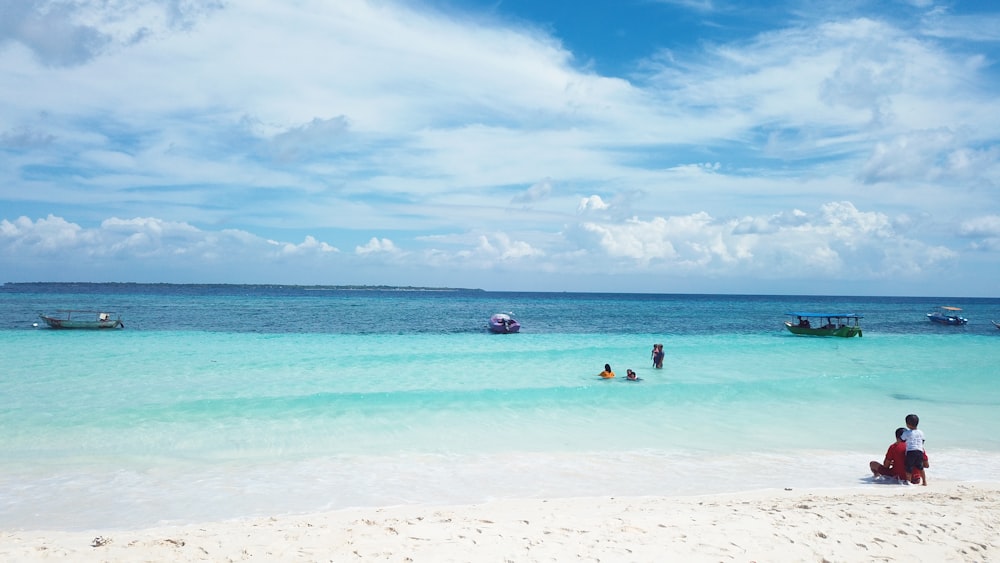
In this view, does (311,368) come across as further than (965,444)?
Yes

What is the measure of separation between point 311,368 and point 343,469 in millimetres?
13258

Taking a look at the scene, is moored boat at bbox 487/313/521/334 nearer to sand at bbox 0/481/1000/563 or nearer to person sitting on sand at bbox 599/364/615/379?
person sitting on sand at bbox 599/364/615/379

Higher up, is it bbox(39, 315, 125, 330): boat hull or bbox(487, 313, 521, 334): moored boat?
bbox(487, 313, 521, 334): moored boat

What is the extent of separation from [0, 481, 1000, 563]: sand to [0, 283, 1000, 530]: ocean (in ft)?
3.26

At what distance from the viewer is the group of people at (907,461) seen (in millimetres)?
10445

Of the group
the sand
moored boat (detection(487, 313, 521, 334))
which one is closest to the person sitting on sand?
the sand

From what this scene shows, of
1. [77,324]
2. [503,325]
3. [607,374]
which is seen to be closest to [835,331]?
[503,325]

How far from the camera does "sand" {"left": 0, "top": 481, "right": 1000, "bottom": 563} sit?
22.1 feet

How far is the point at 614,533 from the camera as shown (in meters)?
7.39

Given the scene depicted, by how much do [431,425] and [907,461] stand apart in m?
9.43

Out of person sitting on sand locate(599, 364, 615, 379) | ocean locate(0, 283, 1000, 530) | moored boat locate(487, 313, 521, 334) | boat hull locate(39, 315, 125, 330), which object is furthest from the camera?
moored boat locate(487, 313, 521, 334)

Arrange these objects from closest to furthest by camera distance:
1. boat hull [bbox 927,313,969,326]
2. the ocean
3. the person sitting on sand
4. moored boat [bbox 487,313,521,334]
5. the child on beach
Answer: the ocean, the child on beach, the person sitting on sand, moored boat [bbox 487,313,521,334], boat hull [bbox 927,313,969,326]

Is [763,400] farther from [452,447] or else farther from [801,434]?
[452,447]

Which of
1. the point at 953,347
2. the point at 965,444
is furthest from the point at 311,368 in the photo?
the point at 953,347
